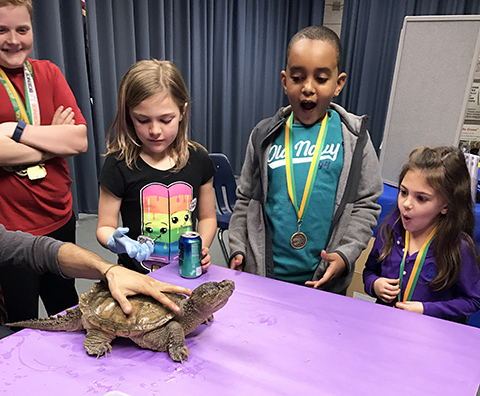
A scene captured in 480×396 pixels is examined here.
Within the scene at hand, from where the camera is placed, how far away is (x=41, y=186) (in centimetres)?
158

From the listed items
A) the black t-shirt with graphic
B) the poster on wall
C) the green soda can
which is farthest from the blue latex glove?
the poster on wall

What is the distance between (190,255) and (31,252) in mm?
515

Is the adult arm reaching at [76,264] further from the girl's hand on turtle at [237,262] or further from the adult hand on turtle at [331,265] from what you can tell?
the adult hand on turtle at [331,265]

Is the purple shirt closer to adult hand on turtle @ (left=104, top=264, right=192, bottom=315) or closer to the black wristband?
adult hand on turtle @ (left=104, top=264, right=192, bottom=315)

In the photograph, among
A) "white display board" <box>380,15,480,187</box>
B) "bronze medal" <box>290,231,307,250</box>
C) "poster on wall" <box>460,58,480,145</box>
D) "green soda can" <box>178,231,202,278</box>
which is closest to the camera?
"green soda can" <box>178,231,202,278</box>

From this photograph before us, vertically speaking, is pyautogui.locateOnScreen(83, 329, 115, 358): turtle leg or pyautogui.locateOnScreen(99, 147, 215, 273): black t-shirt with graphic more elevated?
pyautogui.locateOnScreen(99, 147, 215, 273): black t-shirt with graphic

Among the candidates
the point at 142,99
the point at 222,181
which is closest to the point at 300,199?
the point at 142,99

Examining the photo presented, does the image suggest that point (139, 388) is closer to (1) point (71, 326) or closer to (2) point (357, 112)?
(1) point (71, 326)

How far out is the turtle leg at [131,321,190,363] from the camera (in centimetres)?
93

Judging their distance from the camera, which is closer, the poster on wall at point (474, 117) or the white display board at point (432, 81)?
the white display board at point (432, 81)

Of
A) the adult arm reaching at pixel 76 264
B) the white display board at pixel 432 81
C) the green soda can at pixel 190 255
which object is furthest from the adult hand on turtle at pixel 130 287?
the white display board at pixel 432 81

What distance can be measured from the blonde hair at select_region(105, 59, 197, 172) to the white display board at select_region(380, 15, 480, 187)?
1764 mm

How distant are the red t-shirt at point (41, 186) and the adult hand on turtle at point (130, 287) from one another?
718mm

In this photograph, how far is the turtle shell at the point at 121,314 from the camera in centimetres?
95
